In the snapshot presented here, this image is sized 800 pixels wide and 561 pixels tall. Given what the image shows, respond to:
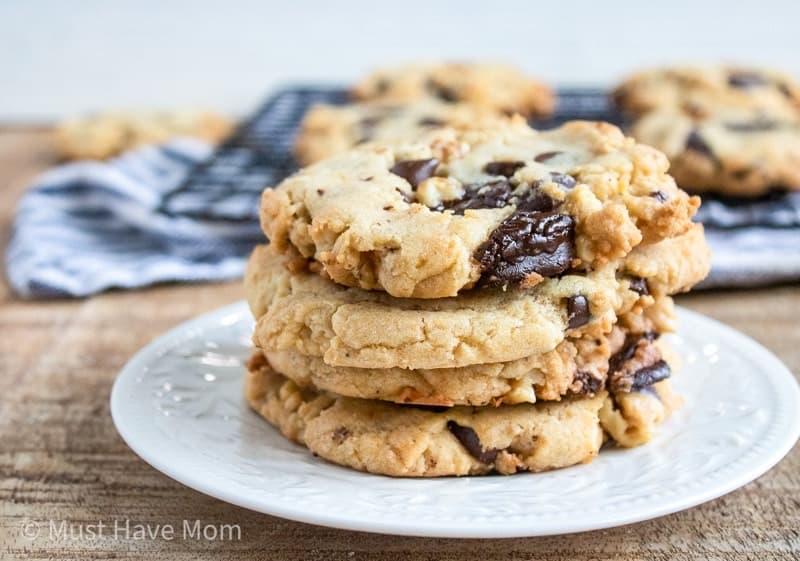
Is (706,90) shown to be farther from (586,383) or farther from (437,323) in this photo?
(437,323)

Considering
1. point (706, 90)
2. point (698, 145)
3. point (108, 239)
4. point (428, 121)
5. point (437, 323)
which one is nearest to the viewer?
point (437, 323)

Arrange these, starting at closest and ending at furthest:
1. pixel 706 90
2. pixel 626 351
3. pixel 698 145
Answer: pixel 626 351
pixel 698 145
pixel 706 90

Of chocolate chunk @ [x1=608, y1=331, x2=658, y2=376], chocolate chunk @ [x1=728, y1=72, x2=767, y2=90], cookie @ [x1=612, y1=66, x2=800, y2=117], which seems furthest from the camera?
chocolate chunk @ [x1=728, y1=72, x2=767, y2=90]

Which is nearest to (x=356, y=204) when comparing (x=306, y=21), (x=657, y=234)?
(x=657, y=234)

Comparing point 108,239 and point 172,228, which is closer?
point 172,228

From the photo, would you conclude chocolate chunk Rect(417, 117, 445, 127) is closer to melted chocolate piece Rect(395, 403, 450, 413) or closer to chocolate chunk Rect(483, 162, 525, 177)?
chocolate chunk Rect(483, 162, 525, 177)

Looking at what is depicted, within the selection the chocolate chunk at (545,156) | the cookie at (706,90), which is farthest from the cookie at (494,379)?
the cookie at (706,90)

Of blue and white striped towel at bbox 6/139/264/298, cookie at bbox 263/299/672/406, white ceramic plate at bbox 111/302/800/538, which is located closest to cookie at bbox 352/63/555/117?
blue and white striped towel at bbox 6/139/264/298

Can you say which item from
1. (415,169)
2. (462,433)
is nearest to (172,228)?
(415,169)
